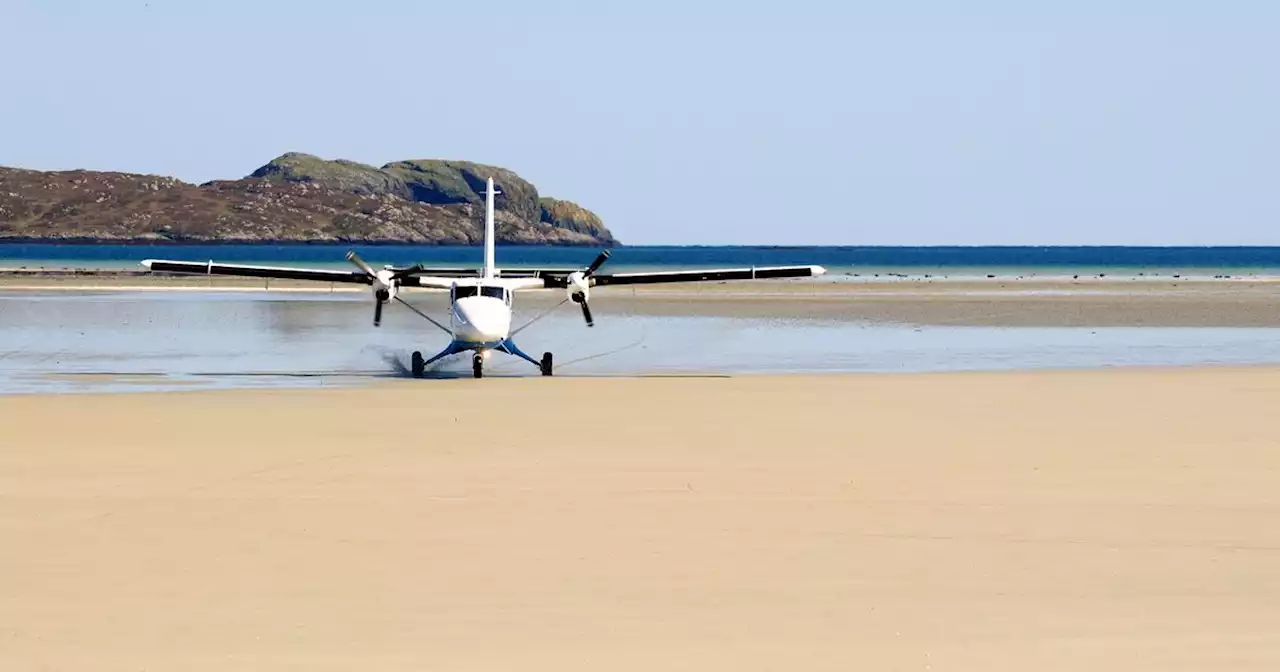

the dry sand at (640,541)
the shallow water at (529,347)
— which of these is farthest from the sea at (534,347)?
the dry sand at (640,541)

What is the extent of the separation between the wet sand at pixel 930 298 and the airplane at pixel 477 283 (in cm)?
1420

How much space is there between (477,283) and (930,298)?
3349 centimetres

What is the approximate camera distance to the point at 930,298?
2304 inches

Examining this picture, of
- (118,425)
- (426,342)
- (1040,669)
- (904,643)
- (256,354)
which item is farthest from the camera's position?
(426,342)

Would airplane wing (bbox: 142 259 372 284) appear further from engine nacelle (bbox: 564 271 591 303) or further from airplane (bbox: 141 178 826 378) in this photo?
engine nacelle (bbox: 564 271 591 303)

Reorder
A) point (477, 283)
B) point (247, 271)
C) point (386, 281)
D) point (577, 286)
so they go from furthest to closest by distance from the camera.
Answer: point (577, 286) < point (386, 281) < point (247, 271) < point (477, 283)

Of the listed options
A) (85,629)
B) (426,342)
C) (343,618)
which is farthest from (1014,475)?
(426,342)

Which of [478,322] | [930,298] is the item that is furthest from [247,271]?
[930,298]

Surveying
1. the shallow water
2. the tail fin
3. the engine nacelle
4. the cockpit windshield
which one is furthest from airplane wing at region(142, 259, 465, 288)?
the engine nacelle

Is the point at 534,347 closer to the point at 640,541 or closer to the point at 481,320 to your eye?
the point at 481,320

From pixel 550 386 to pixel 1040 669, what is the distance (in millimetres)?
16237

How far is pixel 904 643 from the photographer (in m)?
7.55

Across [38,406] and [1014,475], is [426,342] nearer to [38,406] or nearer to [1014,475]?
[38,406]

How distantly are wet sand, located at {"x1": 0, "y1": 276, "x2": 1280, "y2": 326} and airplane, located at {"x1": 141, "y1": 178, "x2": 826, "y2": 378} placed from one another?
14205mm
